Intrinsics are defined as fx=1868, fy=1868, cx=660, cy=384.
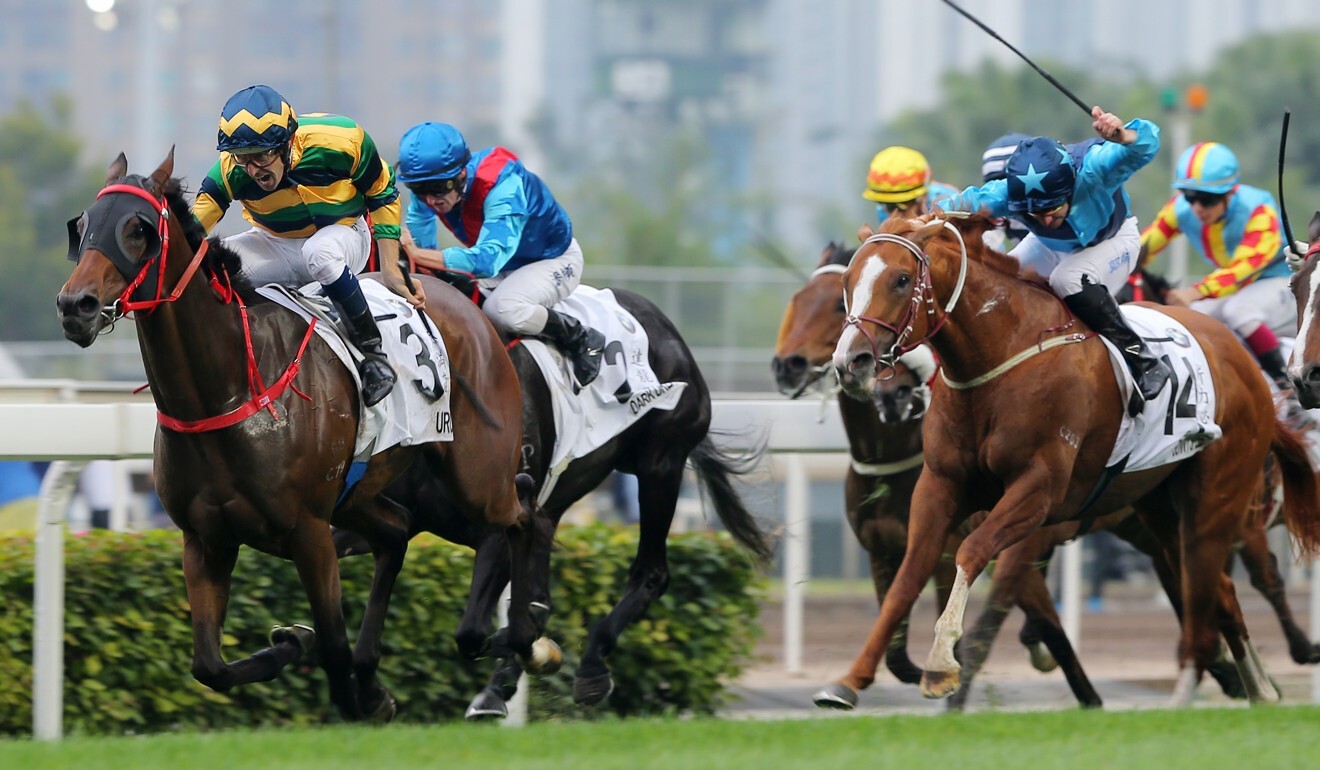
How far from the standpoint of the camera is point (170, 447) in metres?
4.77

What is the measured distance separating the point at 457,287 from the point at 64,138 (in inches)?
1064

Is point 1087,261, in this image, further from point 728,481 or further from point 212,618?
point 212,618

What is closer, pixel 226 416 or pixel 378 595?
pixel 226 416

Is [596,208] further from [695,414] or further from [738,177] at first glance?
[695,414]

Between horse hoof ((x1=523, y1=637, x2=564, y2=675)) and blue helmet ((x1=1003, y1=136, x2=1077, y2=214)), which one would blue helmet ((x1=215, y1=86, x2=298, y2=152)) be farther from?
blue helmet ((x1=1003, y1=136, x2=1077, y2=214))

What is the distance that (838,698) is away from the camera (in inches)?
197

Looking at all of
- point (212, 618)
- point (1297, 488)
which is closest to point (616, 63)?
point (1297, 488)

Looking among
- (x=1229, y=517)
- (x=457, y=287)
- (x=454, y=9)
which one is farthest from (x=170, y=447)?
(x=454, y=9)

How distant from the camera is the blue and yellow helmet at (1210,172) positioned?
7453mm

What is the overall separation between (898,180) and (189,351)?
10.6 ft

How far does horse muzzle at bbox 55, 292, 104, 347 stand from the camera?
14.0 feet

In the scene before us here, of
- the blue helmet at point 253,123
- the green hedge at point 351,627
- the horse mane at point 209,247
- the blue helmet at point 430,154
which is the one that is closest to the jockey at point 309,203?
the blue helmet at point 253,123

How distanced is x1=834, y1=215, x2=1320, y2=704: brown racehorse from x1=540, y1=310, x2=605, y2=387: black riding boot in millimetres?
1138

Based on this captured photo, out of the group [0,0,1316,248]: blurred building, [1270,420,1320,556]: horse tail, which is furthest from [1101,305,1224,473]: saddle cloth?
[0,0,1316,248]: blurred building
